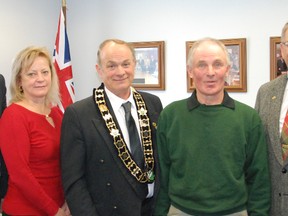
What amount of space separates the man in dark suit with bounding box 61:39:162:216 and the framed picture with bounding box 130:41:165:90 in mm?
2249

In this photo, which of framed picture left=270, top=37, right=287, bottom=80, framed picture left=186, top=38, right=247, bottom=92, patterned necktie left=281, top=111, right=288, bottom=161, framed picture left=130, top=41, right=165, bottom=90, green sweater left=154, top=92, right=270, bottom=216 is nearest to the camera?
green sweater left=154, top=92, right=270, bottom=216

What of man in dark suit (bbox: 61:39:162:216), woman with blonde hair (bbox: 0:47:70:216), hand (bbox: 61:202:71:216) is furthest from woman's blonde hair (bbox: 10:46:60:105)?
hand (bbox: 61:202:71:216)

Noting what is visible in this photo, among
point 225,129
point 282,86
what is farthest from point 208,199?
point 282,86

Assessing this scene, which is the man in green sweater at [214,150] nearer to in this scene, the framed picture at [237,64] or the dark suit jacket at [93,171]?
the dark suit jacket at [93,171]

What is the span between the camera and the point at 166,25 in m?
4.17

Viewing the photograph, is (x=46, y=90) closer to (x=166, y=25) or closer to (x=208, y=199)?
(x=208, y=199)

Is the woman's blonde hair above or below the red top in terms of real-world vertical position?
above

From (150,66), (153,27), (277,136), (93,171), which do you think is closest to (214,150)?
(277,136)

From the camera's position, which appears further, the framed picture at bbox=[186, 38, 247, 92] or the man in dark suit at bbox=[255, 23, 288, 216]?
the framed picture at bbox=[186, 38, 247, 92]

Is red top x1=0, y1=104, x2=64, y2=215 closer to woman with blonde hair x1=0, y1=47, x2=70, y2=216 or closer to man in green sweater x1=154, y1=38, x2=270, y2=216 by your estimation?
woman with blonde hair x1=0, y1=47, x2=70, y2=216

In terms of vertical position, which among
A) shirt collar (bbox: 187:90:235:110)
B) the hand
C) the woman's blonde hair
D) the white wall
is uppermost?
the white wall

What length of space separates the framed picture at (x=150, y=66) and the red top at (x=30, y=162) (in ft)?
7.51

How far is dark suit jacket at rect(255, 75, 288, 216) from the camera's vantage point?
1815 millimetres

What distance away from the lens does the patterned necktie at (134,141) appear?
1.92 meters
